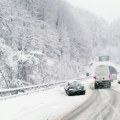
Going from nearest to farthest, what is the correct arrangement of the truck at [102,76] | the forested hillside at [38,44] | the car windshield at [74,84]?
the car windshield at [74,84]
the forested hillside at [38,44]
the truck at [102,76]

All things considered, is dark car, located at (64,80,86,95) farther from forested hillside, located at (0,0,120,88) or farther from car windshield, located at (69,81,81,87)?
forested hillside, located at (0,0,120,88)

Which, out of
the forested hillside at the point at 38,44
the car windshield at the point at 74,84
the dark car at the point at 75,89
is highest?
the forested hillside at the point at 38,44

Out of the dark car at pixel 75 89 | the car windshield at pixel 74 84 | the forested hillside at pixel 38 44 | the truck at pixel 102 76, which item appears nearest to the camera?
the dark car at pixel 75 89

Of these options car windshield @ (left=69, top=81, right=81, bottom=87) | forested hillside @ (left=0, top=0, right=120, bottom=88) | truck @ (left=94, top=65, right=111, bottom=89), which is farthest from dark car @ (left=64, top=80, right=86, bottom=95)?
truck @ (left=94, top=65, right=111, bottom=89)

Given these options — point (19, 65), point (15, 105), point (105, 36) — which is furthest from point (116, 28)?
point (15, 105)

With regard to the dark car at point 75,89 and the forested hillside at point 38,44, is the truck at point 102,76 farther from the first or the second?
the dark car at point 75,89

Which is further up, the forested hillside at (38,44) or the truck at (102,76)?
the forested hillside at (38,44)

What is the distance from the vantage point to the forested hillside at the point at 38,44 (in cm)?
3484

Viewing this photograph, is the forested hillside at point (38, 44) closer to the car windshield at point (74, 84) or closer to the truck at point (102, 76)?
the car windshield at point (74, 84)

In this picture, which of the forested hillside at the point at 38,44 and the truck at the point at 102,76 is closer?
the forested hillside at the point at 38,44

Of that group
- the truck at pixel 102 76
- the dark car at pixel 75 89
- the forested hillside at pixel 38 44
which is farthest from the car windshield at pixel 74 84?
the truck at pixel 102 76

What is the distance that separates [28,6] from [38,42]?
13.2 m

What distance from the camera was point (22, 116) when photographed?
629 inches

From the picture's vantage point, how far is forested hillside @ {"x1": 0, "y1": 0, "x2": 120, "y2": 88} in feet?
114
